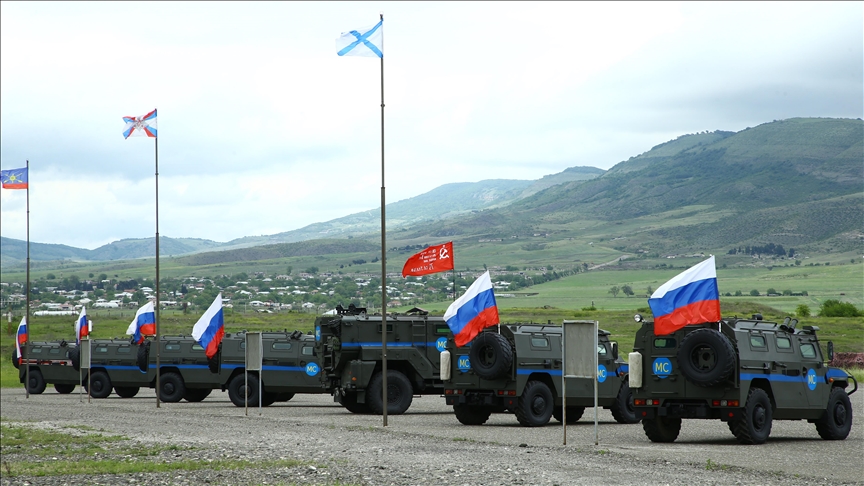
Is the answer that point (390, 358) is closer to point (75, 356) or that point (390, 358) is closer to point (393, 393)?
point (393, 393)

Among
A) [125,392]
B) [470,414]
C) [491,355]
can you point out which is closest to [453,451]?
[491,355]

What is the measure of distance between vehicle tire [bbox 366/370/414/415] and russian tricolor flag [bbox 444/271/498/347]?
623cm

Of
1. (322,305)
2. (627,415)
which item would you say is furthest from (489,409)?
(322,305)

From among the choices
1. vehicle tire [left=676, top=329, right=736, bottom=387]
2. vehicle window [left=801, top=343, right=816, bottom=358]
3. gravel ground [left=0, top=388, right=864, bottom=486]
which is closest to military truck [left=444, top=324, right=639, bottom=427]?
gravel ground [left=0, top=388, right=864, bottom=486]

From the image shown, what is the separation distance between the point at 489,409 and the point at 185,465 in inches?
410

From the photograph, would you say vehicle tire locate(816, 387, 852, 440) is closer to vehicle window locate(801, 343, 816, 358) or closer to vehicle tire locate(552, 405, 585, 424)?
vehicle window locate(801, 343, 816, 358)

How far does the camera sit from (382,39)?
86.3ft

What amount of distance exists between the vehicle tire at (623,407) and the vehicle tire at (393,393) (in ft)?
19.0

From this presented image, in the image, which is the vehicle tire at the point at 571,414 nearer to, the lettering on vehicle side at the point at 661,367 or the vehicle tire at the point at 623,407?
the vehicle tire at the point at 623,407

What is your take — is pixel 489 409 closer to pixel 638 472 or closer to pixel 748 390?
pixel 748 390

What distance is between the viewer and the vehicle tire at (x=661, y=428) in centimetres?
2150

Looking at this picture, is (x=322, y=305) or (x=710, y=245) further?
(x=710, y=245)

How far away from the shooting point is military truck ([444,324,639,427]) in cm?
2469

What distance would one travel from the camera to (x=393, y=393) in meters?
29.8
